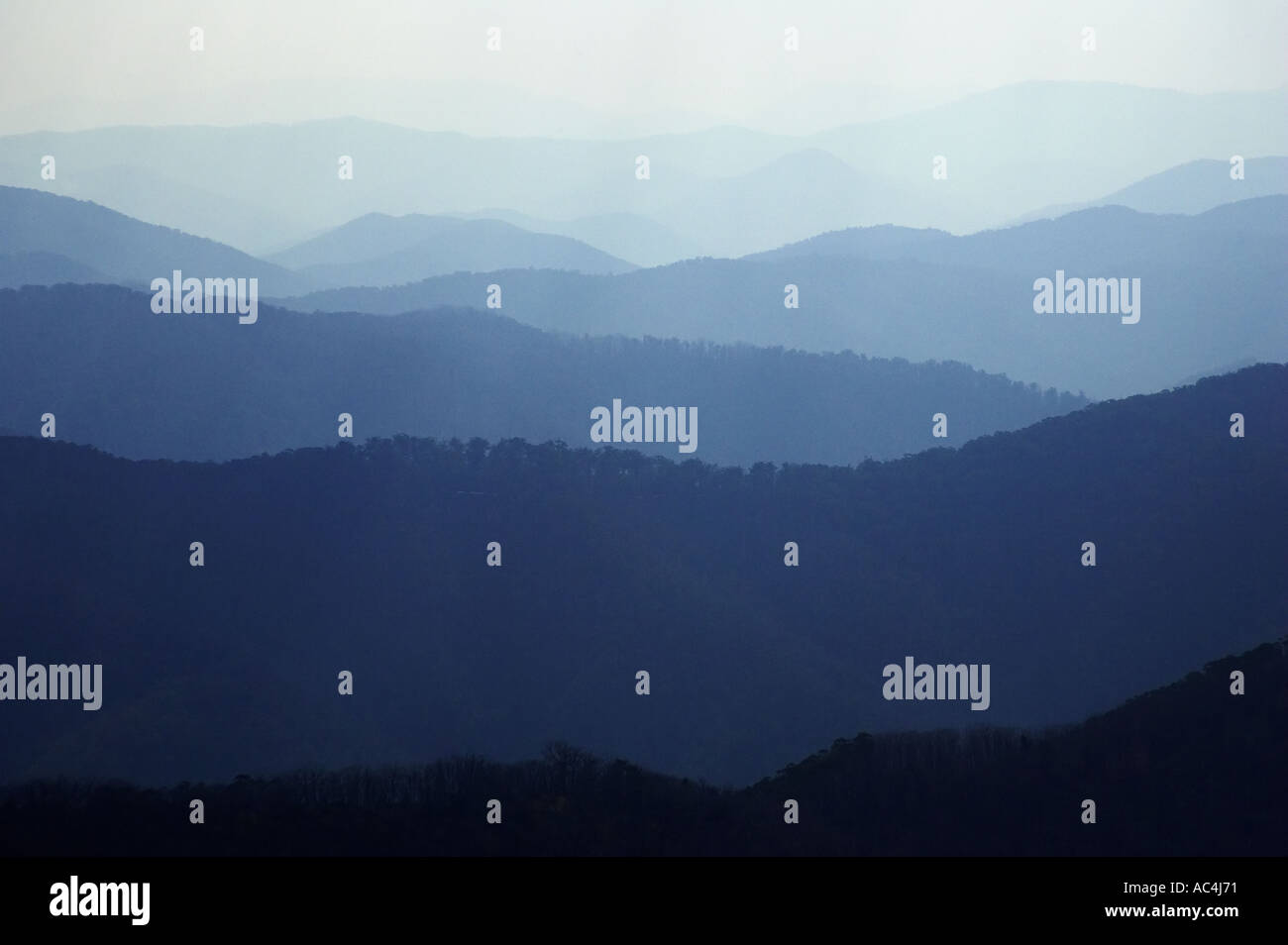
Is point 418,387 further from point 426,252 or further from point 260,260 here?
point 260,260

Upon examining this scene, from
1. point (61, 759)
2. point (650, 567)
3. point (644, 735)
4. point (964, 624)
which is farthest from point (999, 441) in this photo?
point (61, 759)

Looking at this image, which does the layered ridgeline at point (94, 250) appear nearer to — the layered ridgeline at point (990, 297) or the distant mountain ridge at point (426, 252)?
the distant mountain ridge at point (426, 252)

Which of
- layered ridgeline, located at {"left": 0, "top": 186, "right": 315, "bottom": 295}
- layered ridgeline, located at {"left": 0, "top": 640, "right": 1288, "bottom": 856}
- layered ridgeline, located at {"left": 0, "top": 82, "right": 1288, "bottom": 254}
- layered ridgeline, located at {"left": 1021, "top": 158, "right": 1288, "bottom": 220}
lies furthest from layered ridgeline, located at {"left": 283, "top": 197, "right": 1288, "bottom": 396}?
layered ridgeline, located at {"left": 0, "top": 640, "right": 1288, "bottom": 856}

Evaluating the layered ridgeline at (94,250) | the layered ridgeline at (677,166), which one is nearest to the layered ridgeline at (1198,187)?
the layered ridgeline at (677,166)

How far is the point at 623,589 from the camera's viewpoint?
5.05m

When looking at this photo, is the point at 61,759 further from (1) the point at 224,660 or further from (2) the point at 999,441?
(2) the point at 999,441

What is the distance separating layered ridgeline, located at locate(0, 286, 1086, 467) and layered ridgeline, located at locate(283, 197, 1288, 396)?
10 centimetres

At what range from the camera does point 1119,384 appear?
5141 millimetres

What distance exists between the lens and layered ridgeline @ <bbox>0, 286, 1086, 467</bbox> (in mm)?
5090

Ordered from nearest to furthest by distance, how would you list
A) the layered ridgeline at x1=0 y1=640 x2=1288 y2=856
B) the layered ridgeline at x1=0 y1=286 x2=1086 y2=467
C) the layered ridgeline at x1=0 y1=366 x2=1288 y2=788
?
1. the layered ridgeline at x1=0 y1=640 x2=1288 y2=856
2. the layered ridgeline at x1=0 y1=366 x2=1288 y2=788
3. the layered ridgeline at x1=0 y1=286 x2=1086 y2=467

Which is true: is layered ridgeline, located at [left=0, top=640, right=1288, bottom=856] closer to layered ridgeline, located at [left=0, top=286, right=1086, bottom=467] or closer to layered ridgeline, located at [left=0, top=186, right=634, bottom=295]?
layered ridgeline, located at [left=0, top=286, right=1086, bottom=467]

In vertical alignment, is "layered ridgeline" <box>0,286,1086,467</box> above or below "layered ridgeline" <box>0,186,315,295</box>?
below

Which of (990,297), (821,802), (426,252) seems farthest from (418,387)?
(990,297)

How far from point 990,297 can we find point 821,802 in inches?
89.3
